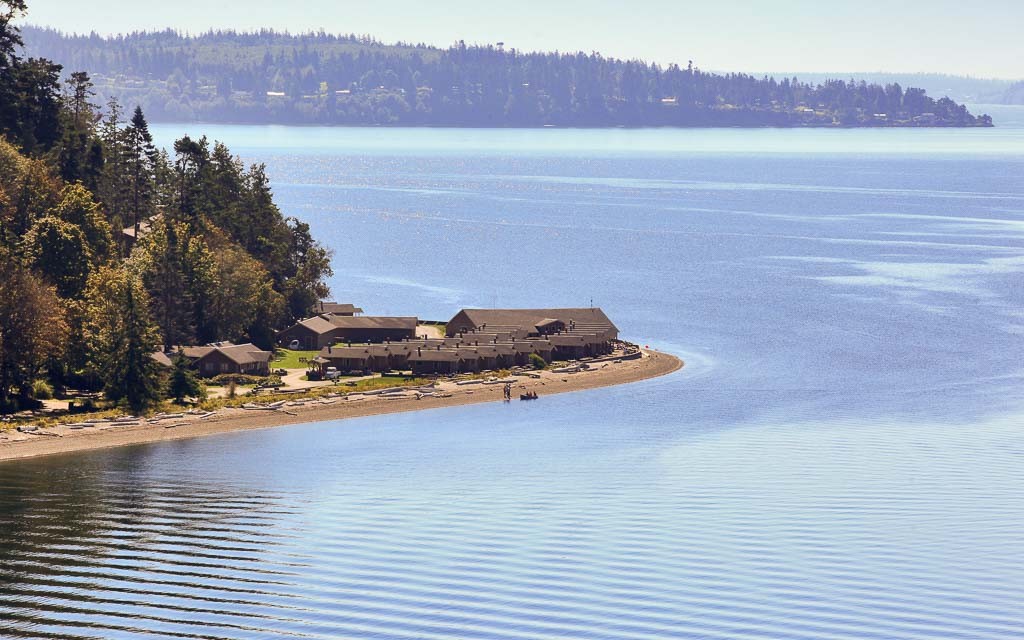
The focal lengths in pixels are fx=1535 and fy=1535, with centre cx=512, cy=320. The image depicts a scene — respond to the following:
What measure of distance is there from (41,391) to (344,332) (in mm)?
24961

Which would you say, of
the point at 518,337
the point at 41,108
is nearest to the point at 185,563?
the point at 518,337

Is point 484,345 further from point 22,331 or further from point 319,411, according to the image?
point 22,331

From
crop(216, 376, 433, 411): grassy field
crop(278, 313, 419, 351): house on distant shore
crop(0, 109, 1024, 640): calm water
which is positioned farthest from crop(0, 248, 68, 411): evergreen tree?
crop(278, 313, 419, 351): house on distant shore

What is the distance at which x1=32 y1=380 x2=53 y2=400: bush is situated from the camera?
75.2 m

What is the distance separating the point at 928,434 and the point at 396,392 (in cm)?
2794

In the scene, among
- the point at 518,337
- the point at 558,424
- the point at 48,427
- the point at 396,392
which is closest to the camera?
the point at 48,427

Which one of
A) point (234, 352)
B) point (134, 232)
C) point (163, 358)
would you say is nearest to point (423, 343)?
point (234, 352)

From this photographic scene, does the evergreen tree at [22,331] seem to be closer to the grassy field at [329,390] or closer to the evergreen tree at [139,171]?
the grassy field at [329,390]

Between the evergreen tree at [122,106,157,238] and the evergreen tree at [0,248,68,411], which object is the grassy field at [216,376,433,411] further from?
the evergreen tree at [122,106,157,238]

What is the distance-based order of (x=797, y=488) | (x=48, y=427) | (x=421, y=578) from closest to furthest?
(x=421, y=578)
(x=797, y=488)
(x=48, y=427)

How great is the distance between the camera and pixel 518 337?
313ft

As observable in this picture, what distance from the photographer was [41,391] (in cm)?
7562

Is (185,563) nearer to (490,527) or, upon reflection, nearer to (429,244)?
(490,527)

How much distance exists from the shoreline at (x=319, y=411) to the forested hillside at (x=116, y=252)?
4024mm
